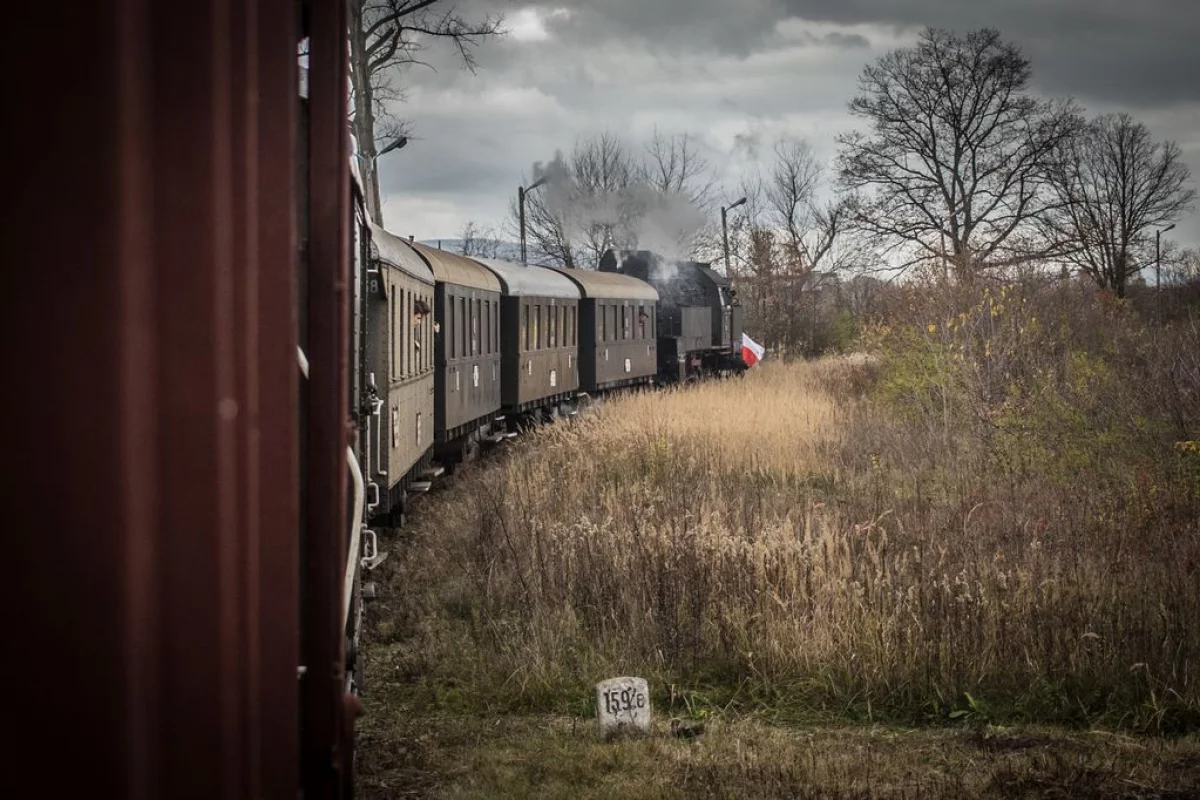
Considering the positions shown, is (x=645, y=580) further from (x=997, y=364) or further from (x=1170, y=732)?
(x=997, y=364)

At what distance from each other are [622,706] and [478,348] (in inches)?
402

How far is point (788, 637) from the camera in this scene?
23.0 ft

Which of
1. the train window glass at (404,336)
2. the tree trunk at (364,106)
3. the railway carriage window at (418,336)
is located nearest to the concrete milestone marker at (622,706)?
the train window glass at (404,336)

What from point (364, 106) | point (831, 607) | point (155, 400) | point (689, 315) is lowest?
point (831, 607)

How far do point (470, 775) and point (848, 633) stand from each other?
244 centimetres

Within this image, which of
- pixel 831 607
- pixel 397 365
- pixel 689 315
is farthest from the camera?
pixel 689 315

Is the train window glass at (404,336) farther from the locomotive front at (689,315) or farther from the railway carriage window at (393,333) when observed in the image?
the locomotive front at (689,315)

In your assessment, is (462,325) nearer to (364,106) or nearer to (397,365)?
(397,365)

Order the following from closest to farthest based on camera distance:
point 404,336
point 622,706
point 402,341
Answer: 1. point 622,706
2. point 402,341
3. point 404,336

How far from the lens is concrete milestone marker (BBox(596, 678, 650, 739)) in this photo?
5.95 meters

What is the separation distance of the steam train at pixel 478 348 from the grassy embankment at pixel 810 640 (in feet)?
2.61

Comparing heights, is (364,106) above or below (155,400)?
above

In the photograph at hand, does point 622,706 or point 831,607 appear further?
point 831,607

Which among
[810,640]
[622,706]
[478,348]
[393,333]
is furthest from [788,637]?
[478,348]
